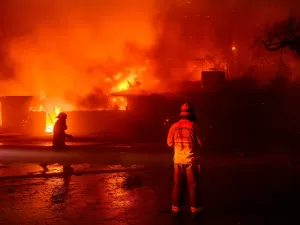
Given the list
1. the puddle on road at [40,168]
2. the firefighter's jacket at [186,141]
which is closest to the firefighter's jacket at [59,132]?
the puddle on road at [40,168]

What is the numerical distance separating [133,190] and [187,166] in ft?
7.54

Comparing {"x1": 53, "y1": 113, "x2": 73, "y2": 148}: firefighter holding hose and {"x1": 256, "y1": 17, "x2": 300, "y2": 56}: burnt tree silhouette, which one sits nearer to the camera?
{"x1": 53, "y1": 113, "x2": 73, "y2": 148}: firefighter holding hose

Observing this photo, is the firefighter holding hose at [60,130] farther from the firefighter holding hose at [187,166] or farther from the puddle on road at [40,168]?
the firefighter holding hose at [187,166]

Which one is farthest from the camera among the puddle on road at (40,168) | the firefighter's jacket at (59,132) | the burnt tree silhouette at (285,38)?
the burnt tree silhouette at (285,38)

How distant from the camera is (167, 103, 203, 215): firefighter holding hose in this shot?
233 inches

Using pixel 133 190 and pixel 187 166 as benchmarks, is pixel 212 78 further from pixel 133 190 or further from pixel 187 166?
pixel 187 166

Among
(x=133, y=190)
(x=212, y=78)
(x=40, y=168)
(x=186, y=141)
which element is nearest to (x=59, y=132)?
(x=40, y=168)

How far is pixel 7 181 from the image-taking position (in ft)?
30.1

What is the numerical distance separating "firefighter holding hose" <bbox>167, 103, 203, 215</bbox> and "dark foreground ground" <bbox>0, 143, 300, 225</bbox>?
26 cm

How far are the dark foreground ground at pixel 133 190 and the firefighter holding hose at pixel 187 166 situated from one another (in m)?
0.26

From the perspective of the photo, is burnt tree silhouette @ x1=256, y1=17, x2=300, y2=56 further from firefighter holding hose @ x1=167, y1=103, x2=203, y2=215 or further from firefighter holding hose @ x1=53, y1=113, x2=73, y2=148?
firefighter holding hose @ x1=167, y1=103, x2=203, y2=215

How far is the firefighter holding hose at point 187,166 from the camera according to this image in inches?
233

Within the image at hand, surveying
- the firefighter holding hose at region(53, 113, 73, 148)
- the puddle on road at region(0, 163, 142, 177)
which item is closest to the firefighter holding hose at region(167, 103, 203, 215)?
the puddle on road at region(0, 163, 142, 177)

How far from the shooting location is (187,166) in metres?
6.00
